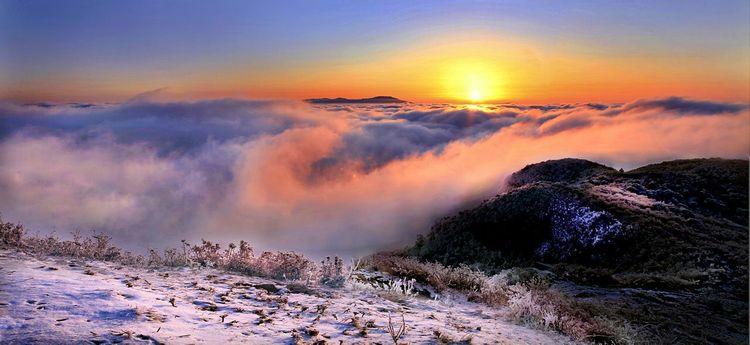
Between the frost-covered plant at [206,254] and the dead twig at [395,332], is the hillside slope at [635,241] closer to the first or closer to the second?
the dead twig at [395,332]

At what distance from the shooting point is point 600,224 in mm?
21031

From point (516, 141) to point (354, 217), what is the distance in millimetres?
33211

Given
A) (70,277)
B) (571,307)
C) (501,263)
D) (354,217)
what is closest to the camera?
(70,277)

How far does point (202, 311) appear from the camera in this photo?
210 inches

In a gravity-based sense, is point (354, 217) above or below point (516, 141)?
below

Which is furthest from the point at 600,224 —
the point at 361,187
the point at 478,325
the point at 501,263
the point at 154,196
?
the point at 361,187

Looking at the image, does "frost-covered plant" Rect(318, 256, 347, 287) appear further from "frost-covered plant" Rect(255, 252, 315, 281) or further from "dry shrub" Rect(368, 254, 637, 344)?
"dry shrub" Rect(368, 254, 637, 344)

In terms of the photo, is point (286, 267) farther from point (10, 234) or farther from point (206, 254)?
point (10, 234)

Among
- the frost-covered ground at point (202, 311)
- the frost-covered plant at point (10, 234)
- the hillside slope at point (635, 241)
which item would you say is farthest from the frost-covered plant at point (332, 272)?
the frost-covered plant at point (10, 234)

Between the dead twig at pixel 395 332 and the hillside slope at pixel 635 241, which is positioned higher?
the dead twig at pixel 395 332

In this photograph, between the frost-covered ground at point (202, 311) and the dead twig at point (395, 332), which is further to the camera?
the dead twig at point (395, 332)

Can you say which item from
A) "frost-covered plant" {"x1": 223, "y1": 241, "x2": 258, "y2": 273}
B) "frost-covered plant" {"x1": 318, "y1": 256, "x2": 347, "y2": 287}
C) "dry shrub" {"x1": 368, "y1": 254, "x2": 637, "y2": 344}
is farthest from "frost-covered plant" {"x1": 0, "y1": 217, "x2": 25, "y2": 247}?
"dry shrub" {"x1": 368, "y1": 254, "x2": 637, "y2": 344}

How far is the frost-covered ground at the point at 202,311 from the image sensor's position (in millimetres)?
4340

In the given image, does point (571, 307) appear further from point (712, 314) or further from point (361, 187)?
point (361, 187)
